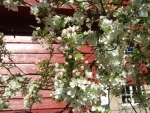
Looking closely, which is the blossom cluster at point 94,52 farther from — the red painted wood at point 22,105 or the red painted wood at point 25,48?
the red painted wood at point 25,48

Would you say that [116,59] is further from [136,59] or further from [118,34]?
[136,59]

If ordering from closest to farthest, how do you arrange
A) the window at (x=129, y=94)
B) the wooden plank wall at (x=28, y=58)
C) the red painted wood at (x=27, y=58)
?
the window at (x=129, y=94), the wooden plank wall at (x=28, y=58), the red painted wood at (x=27, y=58)

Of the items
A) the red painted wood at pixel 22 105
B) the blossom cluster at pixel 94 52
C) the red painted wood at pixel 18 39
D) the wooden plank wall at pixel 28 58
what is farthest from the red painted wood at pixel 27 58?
the blossom cluster at pixel 94 52

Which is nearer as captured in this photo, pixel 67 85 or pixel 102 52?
pixel 67 85

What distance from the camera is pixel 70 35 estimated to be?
80.4 inches

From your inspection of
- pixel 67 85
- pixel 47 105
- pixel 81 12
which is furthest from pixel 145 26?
pixel 47 105

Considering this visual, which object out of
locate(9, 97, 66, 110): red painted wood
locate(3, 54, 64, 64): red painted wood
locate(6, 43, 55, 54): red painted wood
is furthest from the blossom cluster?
locate(6, 43, 55, 54): red painted wood

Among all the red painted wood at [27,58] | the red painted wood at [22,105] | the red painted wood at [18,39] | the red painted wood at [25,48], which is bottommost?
the red painted wood at [22,105]

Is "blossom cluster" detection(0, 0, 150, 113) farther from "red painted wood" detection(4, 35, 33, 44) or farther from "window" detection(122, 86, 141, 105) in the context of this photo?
"red painted wood" detection(4, 35, 33, 44)

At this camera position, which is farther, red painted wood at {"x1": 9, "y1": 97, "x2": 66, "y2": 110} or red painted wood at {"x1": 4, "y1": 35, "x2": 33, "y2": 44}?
red painted wood at {"x1": 4, "y1": 35, "x2": 33, "y2": 44}

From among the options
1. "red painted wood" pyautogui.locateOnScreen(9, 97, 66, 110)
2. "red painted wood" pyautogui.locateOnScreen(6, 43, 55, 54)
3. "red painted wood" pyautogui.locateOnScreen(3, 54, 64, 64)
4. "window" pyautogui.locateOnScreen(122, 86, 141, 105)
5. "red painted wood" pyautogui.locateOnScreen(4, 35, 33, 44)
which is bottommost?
"red painted wood" pyautogui.locateOnScreen(9, 97, 66, 110)

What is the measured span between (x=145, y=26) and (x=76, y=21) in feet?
2.46

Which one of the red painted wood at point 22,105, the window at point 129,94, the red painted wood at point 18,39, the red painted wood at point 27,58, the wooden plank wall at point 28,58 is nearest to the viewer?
the window at point 129,94

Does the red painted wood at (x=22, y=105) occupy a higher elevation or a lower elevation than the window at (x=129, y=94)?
lower
